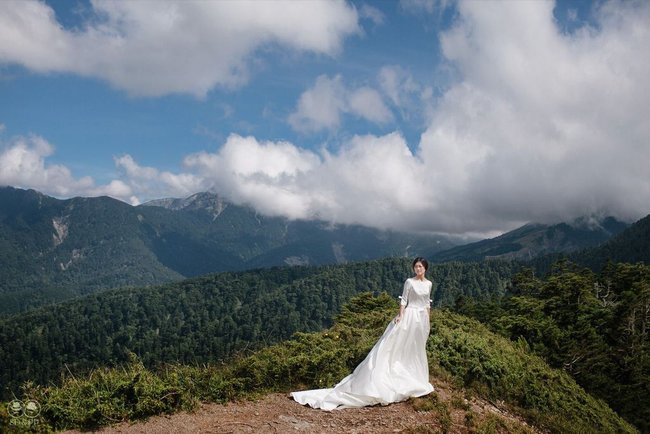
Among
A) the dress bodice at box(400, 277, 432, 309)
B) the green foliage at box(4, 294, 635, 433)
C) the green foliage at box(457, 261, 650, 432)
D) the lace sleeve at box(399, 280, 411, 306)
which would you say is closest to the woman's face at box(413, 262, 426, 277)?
the dress bodice at box(400, 277, 432, 309)

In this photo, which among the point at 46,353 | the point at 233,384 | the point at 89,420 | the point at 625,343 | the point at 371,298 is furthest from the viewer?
the point at 46,353

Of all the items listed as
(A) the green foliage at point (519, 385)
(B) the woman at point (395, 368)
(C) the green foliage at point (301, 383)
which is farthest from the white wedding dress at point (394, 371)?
(A) the green foliage at point (519, 385)

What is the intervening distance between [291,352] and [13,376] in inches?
8008

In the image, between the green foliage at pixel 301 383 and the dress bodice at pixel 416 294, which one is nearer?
the green foliage at pixel 301 383

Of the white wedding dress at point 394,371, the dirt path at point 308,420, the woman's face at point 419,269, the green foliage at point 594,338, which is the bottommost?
the green foliage at point 594,338

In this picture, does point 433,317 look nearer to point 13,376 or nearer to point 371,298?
point 371,298

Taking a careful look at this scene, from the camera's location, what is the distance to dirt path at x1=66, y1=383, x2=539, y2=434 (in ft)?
27.9

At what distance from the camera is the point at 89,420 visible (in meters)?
8.25

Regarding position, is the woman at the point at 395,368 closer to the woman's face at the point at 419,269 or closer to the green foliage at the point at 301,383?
the woman's face at the point at 419,269

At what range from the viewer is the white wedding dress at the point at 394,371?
32.3 feet

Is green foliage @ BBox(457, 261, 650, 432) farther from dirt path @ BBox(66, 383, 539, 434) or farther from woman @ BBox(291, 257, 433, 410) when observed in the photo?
dirt path @ BBox(66, 383, 539, 434)

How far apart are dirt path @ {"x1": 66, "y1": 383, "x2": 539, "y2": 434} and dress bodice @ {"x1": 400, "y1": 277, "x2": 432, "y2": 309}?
2.42 metres

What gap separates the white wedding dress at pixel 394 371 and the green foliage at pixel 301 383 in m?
0.79

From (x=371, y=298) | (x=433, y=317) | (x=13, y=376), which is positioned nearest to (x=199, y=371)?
(x=433, y=317)
